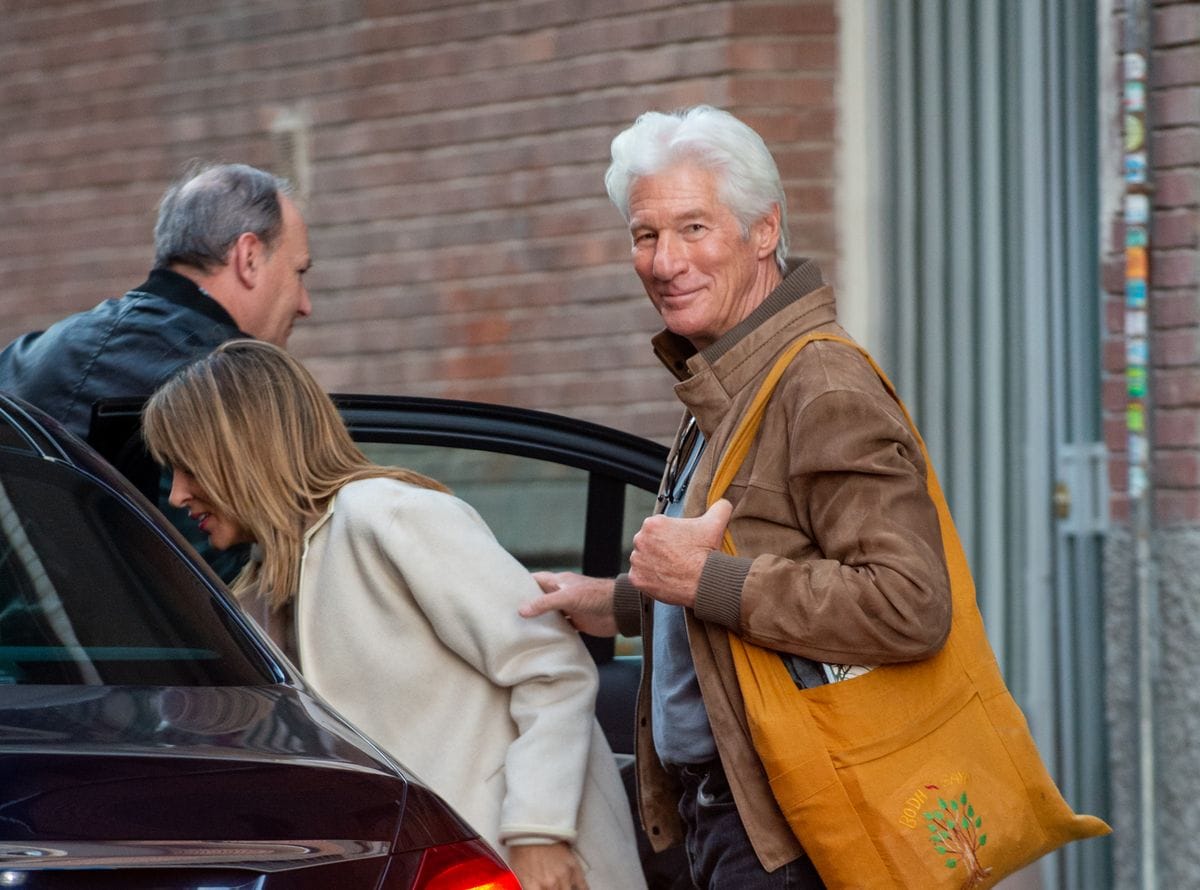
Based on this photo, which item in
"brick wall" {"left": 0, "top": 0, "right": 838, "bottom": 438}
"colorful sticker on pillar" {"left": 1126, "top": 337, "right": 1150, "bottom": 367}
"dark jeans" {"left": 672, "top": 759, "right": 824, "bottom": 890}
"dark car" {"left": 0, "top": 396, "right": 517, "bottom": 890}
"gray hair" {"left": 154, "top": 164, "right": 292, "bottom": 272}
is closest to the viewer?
"dark car" {"left": 0, "top": 396, "right": 517, "bottom": 890}

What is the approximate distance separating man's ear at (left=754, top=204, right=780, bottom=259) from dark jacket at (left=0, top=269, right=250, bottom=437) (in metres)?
1.25

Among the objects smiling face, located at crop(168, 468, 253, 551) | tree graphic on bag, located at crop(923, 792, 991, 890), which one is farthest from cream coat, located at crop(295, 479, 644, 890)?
tree graphic on bag, located at crop(923, 792, 991, 890)

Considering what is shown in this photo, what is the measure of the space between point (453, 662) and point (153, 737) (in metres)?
1.00

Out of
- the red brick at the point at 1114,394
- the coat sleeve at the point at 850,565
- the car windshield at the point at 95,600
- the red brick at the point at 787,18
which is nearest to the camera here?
the car windshield at the point at 95,600

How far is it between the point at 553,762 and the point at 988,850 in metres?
0.64

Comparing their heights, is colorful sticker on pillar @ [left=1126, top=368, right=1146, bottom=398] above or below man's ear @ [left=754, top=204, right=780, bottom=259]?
below

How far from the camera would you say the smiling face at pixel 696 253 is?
2811 millimetres

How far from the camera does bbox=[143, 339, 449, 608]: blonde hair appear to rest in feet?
9.72

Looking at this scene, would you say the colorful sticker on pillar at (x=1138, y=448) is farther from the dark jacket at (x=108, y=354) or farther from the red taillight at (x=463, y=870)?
the red taillight at (x=463, y=870)

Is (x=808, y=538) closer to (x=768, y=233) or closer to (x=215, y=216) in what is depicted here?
(x=768, y=233)

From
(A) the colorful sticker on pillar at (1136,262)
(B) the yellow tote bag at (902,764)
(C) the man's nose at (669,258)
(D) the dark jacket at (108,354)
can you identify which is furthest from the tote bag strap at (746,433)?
(A) the colorful sticker on pillar at (1136,262)

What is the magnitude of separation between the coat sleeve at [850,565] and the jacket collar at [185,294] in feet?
5.32

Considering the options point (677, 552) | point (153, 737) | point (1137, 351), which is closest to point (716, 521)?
point (677, 552)

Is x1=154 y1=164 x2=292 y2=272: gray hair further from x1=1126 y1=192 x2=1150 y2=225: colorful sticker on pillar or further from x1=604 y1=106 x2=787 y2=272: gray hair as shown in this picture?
x1=1126 y1=192 x2=1150 y2=225: colorful sticker on pillar
